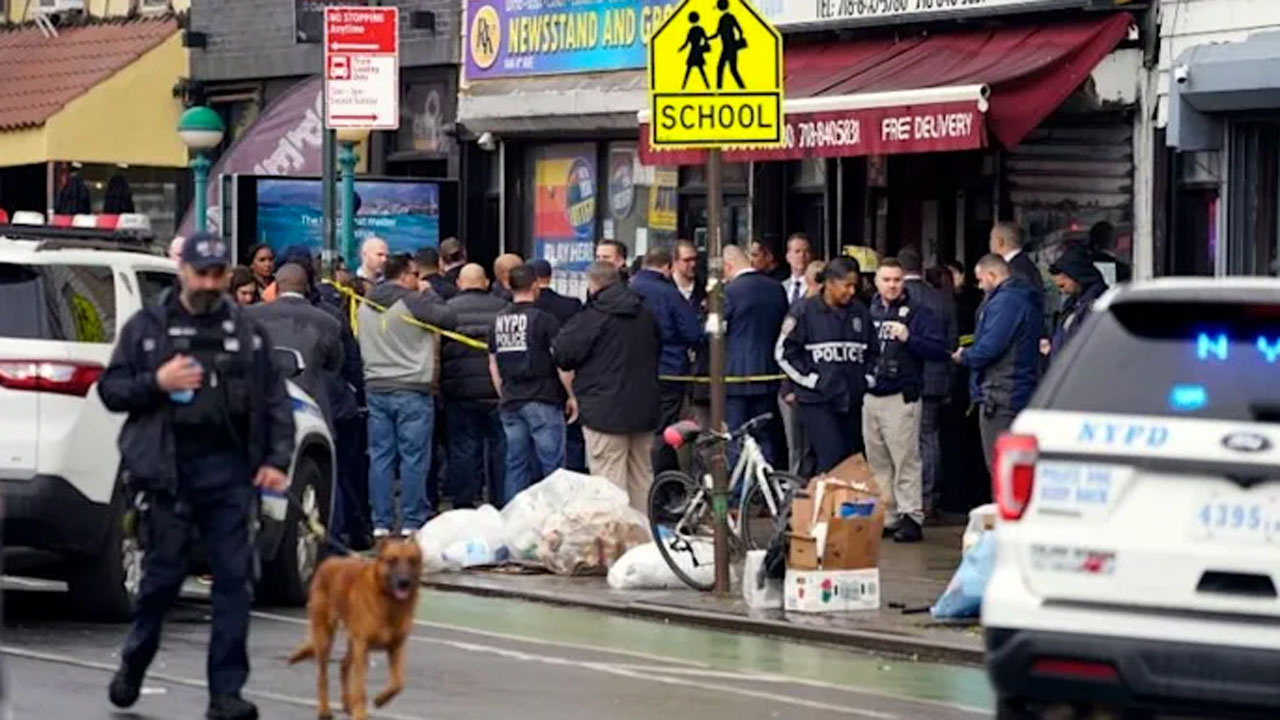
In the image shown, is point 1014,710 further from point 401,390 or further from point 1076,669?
point 401,390

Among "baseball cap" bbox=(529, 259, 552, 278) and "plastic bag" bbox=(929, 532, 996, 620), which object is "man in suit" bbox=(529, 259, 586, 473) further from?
"plastic bag" bbox=(929, 532, 996, 620)

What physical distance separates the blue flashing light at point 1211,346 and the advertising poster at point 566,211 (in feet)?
56.5

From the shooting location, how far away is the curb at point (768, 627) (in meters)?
15.2

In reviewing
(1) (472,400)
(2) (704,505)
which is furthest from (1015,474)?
(1) (472,400)

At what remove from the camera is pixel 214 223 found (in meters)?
29.1

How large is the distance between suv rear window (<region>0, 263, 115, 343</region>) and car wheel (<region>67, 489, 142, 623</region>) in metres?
0.84

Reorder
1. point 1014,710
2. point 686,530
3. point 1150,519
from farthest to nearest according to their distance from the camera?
point 686,530
point 1014,710
point 1150,519

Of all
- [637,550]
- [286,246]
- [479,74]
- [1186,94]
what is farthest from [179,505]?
[479,74]

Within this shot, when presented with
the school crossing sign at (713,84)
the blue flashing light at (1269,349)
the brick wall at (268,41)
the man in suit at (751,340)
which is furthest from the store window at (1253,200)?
the blue flashing light at (1269,349)

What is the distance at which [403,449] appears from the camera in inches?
819

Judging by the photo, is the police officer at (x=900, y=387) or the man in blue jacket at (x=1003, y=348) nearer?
the man in blue jacket at (x=1003, y=348)

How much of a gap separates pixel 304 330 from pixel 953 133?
4778mm

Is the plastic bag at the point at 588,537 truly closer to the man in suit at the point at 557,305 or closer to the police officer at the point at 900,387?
the man in suit at the point at 557,305

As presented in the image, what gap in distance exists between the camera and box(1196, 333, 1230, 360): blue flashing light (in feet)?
31.4
